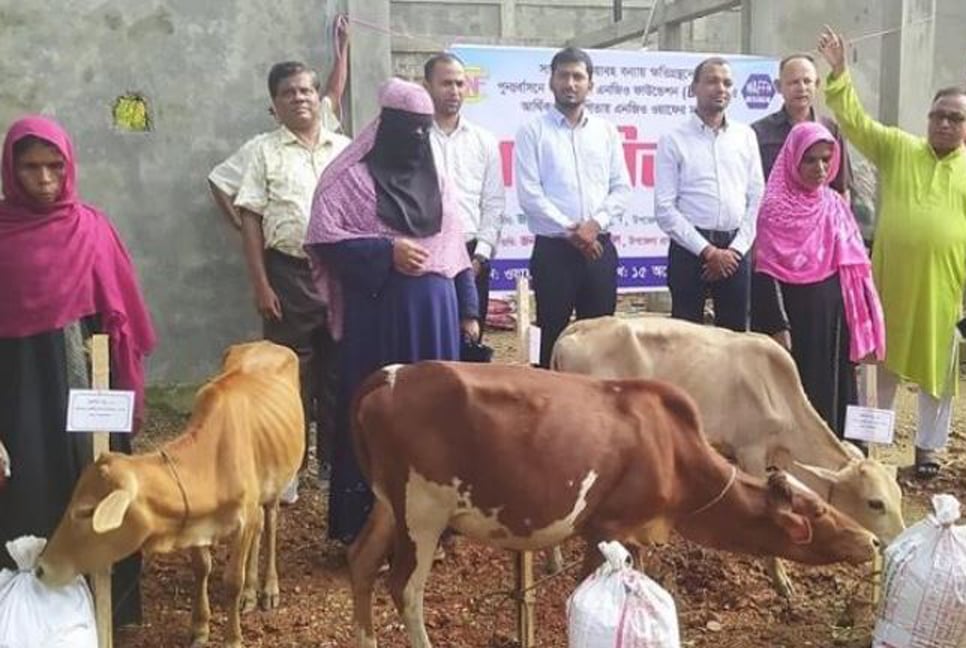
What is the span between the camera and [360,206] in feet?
15.7

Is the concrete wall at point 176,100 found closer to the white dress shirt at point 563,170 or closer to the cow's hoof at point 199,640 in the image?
the white dress shirt at point 563,170

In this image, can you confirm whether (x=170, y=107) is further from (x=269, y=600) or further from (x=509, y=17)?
(x=509, y=17)

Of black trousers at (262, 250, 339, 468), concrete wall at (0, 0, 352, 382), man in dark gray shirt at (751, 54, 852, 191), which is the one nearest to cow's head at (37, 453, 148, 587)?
black trousers at (262, 250, 339, 468)

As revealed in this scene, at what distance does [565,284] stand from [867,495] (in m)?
2.08

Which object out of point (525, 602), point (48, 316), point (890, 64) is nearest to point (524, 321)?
point (525, 602)

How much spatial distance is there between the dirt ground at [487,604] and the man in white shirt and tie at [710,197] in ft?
4.69

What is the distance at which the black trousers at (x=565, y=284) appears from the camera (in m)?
6.00

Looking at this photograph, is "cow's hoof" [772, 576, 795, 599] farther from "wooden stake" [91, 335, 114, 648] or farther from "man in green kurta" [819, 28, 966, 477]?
"wooden stake" [91, 335, 114, 648]

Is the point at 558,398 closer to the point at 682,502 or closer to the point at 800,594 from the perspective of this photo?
the point at 682,502

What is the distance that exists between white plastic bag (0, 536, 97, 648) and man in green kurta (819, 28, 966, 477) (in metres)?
4.67

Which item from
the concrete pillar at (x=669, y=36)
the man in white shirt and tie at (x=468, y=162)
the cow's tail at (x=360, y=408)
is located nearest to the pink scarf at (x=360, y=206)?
the cow's tail at (x=360, y=408)

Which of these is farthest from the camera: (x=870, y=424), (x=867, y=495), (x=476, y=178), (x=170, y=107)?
(x=170, y=107)

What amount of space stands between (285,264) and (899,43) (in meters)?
5.85

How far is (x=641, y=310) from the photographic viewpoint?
466 inches
